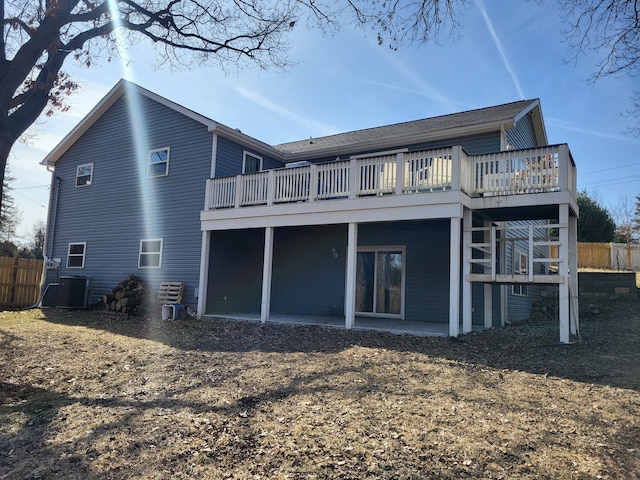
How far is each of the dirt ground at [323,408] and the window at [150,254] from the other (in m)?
5.24

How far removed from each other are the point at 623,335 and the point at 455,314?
3.98 m

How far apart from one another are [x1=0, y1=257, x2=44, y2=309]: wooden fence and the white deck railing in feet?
38.0

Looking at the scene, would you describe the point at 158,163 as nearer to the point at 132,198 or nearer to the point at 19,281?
the point at 132,198

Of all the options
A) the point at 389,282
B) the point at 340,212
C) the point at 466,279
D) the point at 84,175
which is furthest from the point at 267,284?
the point at 84,175

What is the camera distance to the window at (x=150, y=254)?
13.6 m

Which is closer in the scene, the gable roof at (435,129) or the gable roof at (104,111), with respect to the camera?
the gable roof at (435,129)

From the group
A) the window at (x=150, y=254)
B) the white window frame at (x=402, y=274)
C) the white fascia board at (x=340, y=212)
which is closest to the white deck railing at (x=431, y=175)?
the white fascia board at (x=340, y=212)

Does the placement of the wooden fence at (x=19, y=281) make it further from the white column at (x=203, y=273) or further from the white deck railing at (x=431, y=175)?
the white deck railing at (x=431, y=175)

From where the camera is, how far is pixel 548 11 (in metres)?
6.07

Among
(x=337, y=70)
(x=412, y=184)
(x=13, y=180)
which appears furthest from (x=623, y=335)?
(x=13, y=180)

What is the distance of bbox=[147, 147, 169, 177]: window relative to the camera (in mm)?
13959

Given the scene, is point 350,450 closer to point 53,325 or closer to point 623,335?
point 623,335

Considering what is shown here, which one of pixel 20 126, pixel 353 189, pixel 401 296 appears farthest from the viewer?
pixel 401 296

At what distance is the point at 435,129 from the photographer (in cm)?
1170
